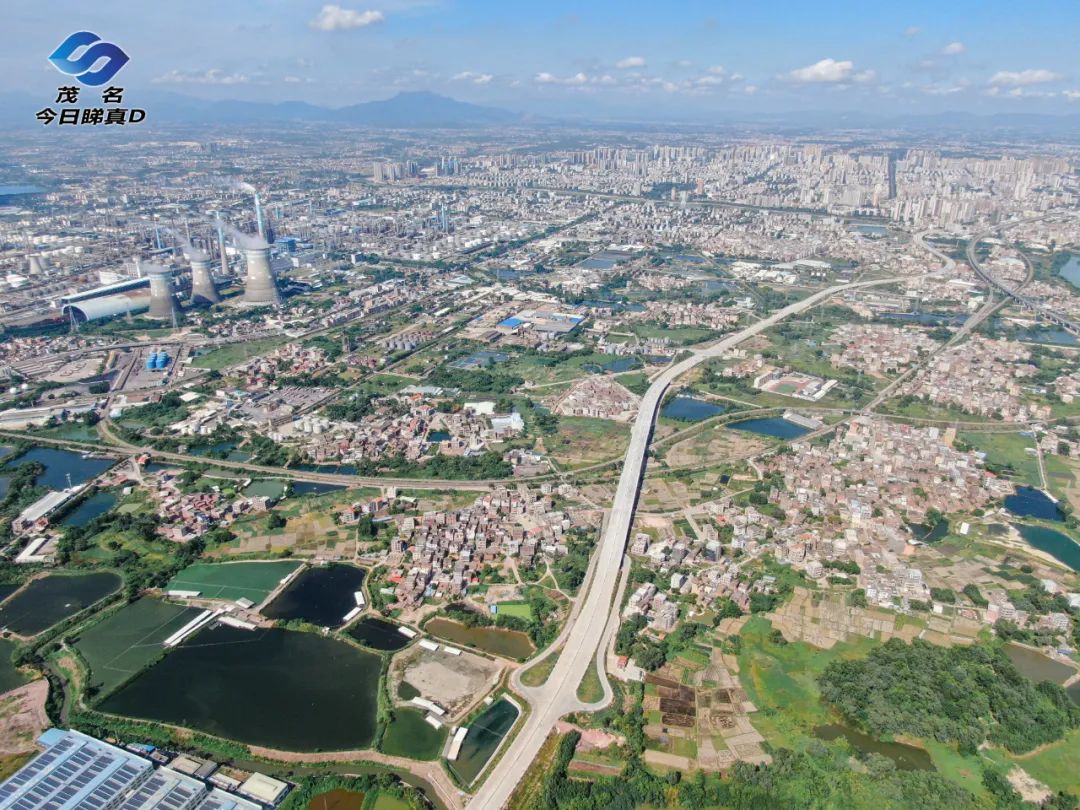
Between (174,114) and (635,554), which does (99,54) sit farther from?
(174,114)

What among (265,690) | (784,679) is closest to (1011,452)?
(784,679)

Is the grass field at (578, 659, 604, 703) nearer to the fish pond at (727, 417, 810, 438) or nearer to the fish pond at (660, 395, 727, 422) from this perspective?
the fish pond at (660, 395, 727, 422)

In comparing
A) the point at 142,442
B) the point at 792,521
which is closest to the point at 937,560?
the point at 792,521

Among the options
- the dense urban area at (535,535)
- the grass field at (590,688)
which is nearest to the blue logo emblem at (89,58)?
the dense urban area at (535,535)

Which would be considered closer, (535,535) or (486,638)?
(486,638)

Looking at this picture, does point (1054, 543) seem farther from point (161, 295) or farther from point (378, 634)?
point (161, 295)

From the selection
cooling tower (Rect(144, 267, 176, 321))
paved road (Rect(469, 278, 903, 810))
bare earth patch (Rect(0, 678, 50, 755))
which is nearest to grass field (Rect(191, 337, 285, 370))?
cooling tower (Rect(144, 267, 176, 321))
